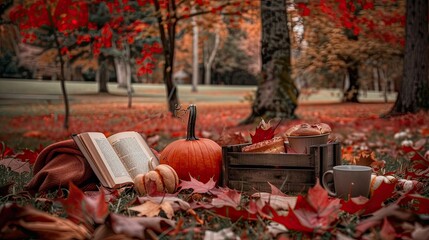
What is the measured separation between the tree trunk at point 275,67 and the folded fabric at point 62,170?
4612mm

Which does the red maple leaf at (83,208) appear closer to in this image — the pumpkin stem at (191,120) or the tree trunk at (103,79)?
the pumpkin stem at (191,120)

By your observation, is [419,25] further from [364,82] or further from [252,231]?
[252,231]

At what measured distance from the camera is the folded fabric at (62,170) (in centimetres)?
246

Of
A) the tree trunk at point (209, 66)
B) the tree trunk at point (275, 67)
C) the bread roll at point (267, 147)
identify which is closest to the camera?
the bread roll at point (267, 147)

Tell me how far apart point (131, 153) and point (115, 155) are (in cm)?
11

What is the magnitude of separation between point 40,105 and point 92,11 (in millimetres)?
2173

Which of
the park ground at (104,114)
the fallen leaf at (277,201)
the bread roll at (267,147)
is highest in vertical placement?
the bread roll at (267,147)

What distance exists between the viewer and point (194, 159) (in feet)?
8.21

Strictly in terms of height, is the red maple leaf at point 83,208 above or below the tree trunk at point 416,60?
below

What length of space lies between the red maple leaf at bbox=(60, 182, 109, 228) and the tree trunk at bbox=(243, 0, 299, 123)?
547cm

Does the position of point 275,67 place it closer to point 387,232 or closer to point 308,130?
point 308,130

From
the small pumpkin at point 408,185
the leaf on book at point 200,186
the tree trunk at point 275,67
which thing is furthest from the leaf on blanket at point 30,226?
the tree trunk at point 275,67

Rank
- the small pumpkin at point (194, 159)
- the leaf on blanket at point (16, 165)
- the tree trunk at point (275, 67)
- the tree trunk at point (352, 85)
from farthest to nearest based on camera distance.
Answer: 1. the tree trunk at point (352, 85)
2. the tree trunk at point (275, 67)
3. the leaf on blanket at point (16, 165)
4. the small pumpkin at point (194, 159)

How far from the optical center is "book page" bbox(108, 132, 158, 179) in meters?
2.61
